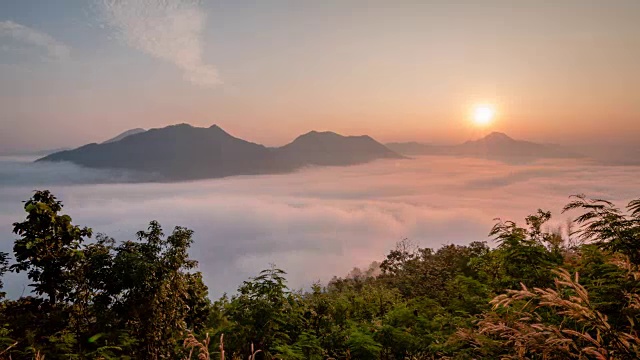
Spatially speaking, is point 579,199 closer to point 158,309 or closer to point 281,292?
point 281,292

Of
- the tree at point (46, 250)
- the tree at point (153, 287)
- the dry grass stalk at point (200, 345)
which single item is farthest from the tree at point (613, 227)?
the tree at point (46, 250)

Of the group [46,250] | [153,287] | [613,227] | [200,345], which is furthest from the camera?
[46,250]

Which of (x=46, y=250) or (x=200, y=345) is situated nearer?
(x=200, y=345)

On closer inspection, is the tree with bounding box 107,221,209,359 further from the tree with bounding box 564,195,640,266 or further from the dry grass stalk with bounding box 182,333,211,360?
the tree with bounding box 564,195,640,266

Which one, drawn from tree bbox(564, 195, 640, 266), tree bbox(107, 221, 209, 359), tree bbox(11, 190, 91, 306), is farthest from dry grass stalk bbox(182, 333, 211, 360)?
tree bbox(11, 190, 91, 306)

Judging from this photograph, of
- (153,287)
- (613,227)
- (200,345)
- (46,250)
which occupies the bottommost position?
(153,287)

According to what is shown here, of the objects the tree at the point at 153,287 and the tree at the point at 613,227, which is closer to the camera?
the tree at the point at 613,227

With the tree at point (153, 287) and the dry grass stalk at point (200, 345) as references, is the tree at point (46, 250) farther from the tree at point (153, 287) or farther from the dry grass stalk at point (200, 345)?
the dry grass stalk at point (200, 345)

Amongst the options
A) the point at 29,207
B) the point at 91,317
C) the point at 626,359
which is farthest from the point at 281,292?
the point at 626,359

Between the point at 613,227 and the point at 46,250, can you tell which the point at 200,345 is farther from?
the point at 46,250

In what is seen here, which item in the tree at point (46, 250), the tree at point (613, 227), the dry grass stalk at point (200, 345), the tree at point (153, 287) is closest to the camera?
the dry grass stalk at point (200, 345)

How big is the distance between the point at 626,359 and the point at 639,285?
1353 millimetres

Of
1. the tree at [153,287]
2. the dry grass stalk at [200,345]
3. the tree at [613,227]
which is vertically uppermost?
the tree at [613,227]

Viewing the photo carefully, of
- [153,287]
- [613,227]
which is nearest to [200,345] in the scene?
[613,227]
